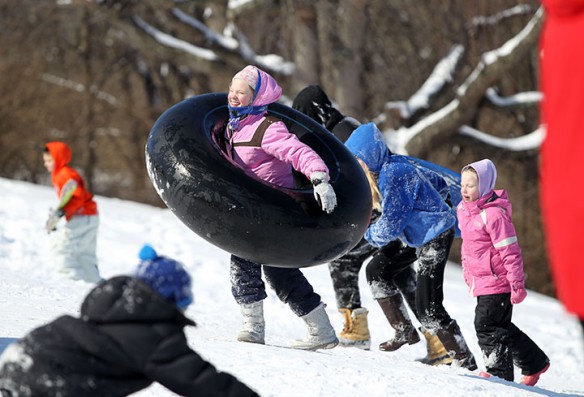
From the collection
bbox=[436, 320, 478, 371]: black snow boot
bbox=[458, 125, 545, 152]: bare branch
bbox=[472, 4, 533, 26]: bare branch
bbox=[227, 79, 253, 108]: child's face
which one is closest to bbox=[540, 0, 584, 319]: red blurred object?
bbox=[227, 79, 253, 108]: child's face

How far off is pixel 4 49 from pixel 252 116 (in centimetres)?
1997

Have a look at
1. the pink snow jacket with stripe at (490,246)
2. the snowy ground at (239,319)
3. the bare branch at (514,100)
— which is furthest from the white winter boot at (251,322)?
the bare branch at (514,100)

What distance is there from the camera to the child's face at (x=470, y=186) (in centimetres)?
588

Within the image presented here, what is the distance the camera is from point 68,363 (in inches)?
137

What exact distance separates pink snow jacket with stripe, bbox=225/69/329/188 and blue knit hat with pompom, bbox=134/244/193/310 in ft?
5.73

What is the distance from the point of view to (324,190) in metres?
5.22

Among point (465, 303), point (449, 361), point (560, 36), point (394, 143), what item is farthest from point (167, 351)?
point (394, 143)

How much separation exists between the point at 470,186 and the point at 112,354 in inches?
117

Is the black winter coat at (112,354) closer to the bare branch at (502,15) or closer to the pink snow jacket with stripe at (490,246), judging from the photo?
the pink snow jacket with stripe at (490,246)

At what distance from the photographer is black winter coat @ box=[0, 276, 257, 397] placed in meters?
3.44

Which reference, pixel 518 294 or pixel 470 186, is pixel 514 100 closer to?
pixel 470 186

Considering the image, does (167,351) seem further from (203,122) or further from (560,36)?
(203,122)

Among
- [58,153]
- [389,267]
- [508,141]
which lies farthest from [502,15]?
[389,267]

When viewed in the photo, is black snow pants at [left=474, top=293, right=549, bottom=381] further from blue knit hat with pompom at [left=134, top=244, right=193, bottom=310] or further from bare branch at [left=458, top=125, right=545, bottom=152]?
bare branch at [left=458, top=125, right=545, bottom=152]
